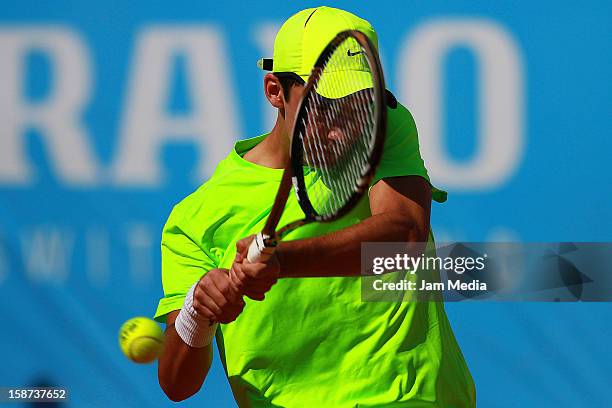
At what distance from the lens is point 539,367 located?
3.59 m

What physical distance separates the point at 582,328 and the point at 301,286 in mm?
1540

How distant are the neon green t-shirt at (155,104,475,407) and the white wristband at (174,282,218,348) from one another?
0.38 feet

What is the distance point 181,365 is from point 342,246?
46cm

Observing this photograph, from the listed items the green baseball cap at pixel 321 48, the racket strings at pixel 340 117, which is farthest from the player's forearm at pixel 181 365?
the green baseball cap at pixel 321 48

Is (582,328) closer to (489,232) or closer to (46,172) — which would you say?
(489,232)

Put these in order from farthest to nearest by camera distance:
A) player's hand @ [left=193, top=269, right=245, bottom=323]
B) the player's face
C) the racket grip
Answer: the player's face, player's hand @ [left=193, top=269, right=245, bottom=323], the racket grip

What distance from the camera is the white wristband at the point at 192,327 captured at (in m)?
2.18

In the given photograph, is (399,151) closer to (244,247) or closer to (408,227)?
(408,227)

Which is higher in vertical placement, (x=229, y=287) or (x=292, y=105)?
(x=292, y=105)

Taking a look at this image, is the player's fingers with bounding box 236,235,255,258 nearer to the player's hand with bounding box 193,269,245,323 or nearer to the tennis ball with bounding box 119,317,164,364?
the player's hand with bounding box 193,269,245,323

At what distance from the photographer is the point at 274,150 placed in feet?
7.93

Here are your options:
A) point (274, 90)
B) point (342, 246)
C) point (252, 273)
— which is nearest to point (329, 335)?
point (342, 246)

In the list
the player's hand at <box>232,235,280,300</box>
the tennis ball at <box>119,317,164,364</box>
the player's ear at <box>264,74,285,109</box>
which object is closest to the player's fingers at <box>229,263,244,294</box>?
the player's hand at <box>232,235,280,300</box>

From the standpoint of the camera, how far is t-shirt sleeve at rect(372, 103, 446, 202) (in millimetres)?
2221
